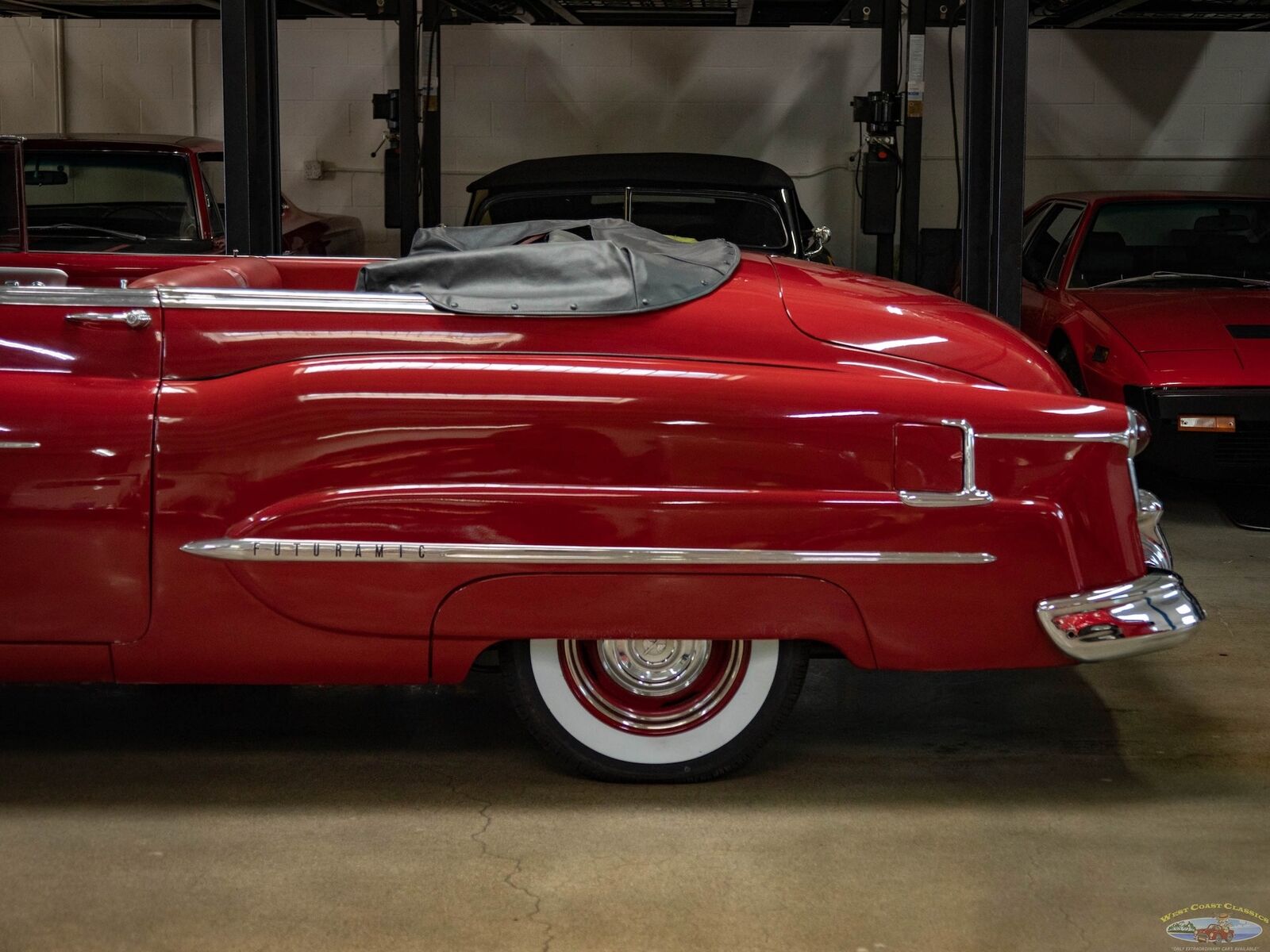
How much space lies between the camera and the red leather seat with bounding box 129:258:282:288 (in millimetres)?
3023

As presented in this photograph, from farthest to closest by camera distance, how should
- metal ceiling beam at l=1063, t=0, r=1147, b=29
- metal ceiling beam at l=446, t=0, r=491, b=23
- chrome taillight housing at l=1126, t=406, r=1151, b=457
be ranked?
1. metal ceiling beam at l=446, t=0, r=491, b=23
2. metal ceiling beam at l=1063, t=0, r=1147, b=29
3. chrome taillight housing at l=1126, t=406, r=1151, b=457

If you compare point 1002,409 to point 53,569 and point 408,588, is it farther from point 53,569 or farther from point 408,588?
point 53,569

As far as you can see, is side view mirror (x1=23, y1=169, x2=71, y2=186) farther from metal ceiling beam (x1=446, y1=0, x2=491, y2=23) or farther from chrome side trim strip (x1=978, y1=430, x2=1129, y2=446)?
chrome side trim strip (x1=978, y1=430, x2=1129, y2=446)

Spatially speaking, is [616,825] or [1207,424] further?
[1207,424]

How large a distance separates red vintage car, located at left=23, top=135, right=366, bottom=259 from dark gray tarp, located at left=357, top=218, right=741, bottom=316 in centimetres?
374

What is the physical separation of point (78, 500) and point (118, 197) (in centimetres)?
424

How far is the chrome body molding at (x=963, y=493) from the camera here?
8.79ft

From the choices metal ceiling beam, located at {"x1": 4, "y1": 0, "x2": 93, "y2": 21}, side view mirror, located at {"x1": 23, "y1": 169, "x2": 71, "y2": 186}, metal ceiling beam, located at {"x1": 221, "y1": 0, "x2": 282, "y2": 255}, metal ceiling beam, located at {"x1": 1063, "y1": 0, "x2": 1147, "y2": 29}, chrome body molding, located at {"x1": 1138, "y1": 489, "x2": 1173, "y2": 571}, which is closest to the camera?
chrome body molding, located at {"x1": 1138, "y1": 489, "x2": 1173, "y2": 571}

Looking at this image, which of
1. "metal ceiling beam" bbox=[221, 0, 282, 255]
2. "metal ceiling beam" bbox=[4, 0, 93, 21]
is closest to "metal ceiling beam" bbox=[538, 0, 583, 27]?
"metal ceiling beam" bbox=[4, 0, 93, 21]

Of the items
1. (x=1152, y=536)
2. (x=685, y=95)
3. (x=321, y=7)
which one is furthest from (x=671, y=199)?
(x=685, y=95)

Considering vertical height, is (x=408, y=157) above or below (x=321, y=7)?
below

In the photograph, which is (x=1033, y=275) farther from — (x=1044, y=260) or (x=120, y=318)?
(x=120, y=318)

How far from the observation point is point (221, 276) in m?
3.20

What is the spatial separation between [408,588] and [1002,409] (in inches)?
48.7
